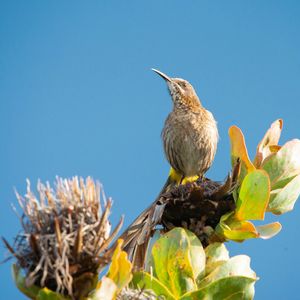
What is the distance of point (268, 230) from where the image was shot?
118 inches

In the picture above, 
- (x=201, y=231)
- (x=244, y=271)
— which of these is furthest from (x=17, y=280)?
(x=201, y=231)

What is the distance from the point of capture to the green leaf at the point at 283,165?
10.00 ft

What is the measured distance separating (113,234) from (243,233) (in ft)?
3.14

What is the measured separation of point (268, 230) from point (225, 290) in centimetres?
61

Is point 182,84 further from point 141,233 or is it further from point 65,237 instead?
point 65,237

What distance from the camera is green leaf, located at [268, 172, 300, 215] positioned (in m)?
3.04

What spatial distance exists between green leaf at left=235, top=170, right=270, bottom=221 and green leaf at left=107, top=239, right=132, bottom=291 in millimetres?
888

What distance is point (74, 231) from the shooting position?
6.90 ft

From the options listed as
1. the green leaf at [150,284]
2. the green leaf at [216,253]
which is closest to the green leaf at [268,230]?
the green leaf at [216,253]

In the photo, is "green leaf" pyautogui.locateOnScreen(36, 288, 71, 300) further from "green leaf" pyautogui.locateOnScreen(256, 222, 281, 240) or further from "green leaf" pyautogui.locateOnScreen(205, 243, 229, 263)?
"green leaf" pyautogui.locateOnScreen(256, 222, 281, 240)

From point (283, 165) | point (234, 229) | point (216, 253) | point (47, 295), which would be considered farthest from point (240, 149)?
point (47, 295)

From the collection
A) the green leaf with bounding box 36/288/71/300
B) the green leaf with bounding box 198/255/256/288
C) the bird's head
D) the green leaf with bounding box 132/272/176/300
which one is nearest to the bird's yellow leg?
the bird's head

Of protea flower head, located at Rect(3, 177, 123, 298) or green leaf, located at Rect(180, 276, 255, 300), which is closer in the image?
protea flower head, located at Rect(3, 177, 123, 298)

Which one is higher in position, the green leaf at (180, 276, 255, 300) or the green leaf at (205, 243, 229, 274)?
the green leaf at (205, 243, 229, 274)
